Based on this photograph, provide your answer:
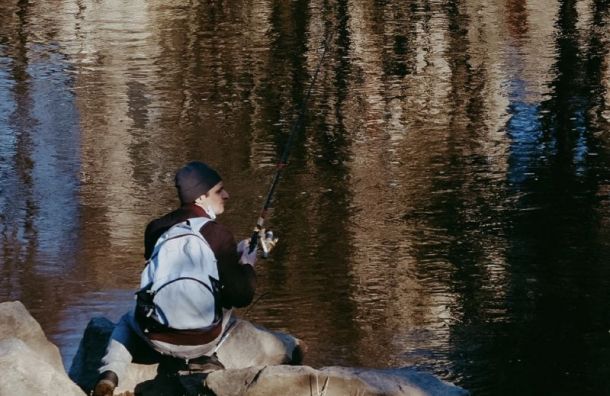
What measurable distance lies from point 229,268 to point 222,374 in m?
0.53

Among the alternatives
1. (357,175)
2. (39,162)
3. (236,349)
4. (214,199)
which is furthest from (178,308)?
(39,162)

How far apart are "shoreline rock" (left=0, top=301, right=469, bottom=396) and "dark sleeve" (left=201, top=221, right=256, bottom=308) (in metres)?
0.36

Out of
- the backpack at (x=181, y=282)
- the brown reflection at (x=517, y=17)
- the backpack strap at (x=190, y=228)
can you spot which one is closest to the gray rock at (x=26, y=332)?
the backpack at (x=181, y=282)

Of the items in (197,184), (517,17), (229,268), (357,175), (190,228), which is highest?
(197,184)

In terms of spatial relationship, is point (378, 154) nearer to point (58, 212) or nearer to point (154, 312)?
point (58, 212)

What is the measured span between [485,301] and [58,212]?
3.99m

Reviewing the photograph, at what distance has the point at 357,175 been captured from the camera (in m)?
12.2

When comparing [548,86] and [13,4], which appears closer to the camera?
[548,86]

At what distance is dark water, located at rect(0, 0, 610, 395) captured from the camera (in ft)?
27.7

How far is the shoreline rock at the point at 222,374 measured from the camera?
6191mm

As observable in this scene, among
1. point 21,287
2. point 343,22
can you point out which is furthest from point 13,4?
point 21,287

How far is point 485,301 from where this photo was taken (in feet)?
29.0

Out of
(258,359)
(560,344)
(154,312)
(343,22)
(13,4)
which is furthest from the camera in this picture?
(13,4)

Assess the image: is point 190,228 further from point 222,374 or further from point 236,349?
point 236,349
